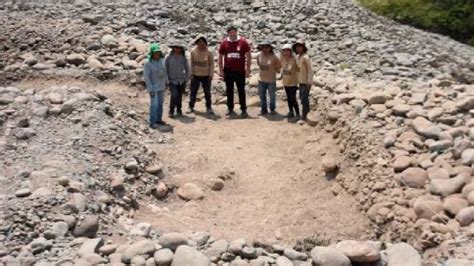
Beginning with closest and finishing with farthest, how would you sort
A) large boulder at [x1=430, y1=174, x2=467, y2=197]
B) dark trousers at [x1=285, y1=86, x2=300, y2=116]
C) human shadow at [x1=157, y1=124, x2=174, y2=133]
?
1. large boulder at [x1=430, y1=174, x2=467, y2=197]
2. human shadow at [x1=157, y1=124, x2=174, y2=133]
3. dark trousers at [x1=285, y1=86, x2=300, y2=116]

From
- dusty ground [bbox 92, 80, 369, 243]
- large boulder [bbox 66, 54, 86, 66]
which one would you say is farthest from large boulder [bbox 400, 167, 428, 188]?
large boulder [bbox 66, 54, 86, 66]

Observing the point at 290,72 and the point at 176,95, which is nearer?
the point at 290,72

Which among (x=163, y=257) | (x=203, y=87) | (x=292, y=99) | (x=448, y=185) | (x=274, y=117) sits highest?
(x=203, y=87)

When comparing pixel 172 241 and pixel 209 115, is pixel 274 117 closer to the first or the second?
pixel 209 115

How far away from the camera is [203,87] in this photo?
14133 mm

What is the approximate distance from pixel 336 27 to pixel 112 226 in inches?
473

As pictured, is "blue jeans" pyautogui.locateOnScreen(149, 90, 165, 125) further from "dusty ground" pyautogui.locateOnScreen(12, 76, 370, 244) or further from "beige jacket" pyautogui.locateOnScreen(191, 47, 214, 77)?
"beige jacket" pyautogui.locateOnScreen(191, 47, 214, 77)

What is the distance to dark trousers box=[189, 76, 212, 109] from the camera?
13953 millimetres

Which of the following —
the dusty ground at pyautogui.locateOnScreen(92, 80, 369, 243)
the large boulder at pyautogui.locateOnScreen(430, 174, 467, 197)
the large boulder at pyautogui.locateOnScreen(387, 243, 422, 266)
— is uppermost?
the large boulder at pyautogui.locateOnScreen(430, 174, 467, 197)

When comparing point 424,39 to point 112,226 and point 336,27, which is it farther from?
point 112,226

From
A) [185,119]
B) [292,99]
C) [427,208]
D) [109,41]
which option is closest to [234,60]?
[292,99]

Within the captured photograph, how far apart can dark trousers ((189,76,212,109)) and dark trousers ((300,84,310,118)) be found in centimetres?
217

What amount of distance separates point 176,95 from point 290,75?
2.63 metres

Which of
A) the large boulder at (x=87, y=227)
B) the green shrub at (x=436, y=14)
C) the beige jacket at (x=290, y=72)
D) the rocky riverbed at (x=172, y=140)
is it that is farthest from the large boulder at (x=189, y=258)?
the green shrub at (x=436, y=14)
